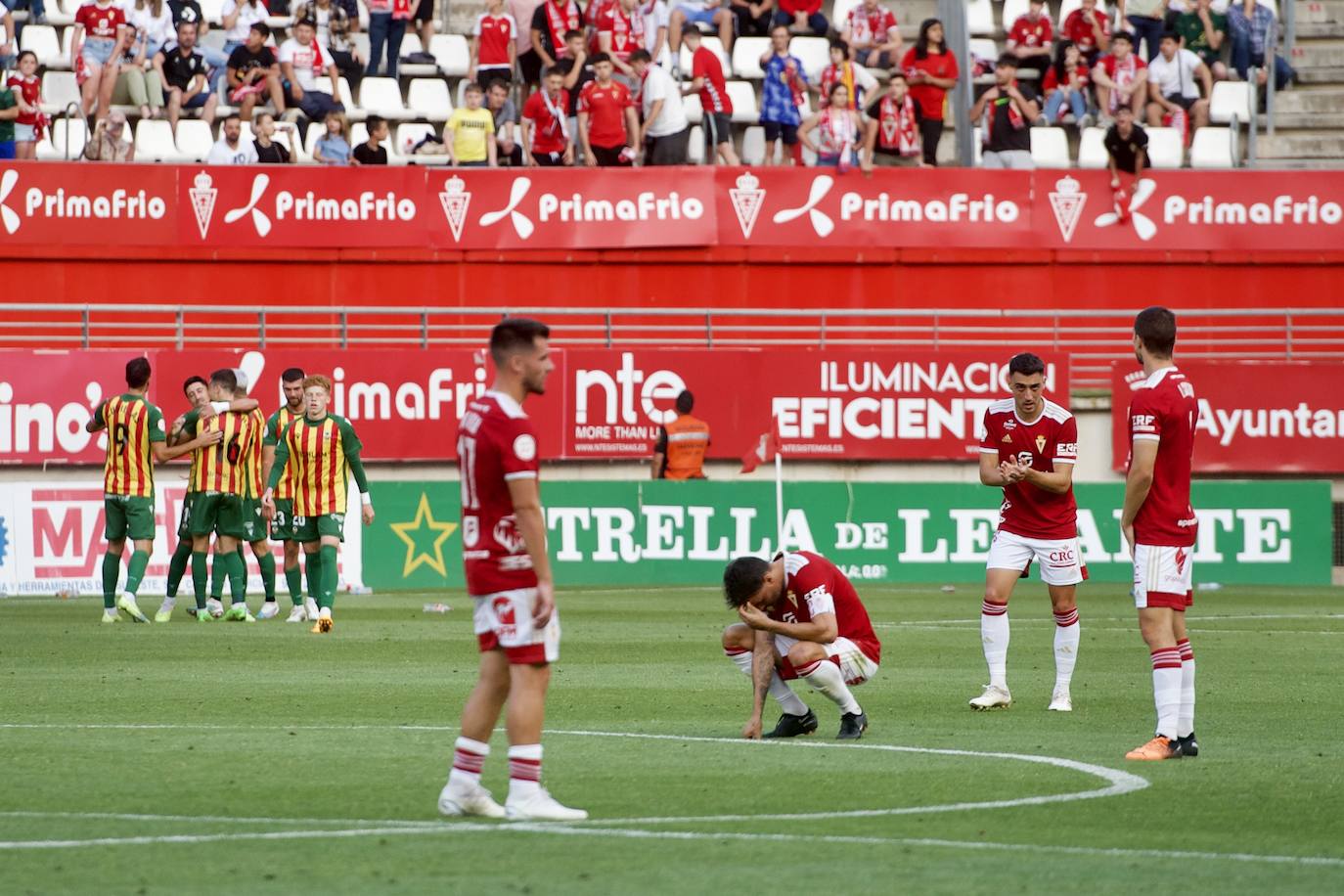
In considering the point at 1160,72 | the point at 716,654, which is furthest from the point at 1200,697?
the point at 1160,72

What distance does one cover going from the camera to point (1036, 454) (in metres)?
13.0

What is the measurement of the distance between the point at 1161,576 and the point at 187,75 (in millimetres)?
22770

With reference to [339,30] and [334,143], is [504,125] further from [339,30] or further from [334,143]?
[339,30]

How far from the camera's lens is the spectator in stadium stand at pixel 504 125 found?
98.7 feet

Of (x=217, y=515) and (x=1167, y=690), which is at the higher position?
(x=217, y=515)

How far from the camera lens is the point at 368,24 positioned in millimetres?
31406

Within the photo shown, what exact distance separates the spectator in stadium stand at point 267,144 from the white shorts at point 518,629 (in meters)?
22.2

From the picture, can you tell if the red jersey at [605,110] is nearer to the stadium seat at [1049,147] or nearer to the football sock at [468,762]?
the stadium seat at [1049,147]

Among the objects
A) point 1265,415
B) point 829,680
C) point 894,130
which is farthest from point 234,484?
point 1265,415

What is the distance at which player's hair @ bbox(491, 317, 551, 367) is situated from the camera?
26.0ft

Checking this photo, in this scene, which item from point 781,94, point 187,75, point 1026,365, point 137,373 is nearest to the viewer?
point 1026,365

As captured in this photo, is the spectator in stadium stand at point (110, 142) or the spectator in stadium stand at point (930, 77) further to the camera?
the spectator in stadium stand at point (930, 77)

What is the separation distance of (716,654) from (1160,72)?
60.3 feet

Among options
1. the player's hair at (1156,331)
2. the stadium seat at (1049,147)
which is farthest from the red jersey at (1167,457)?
the stadium seat at (1049,147)
